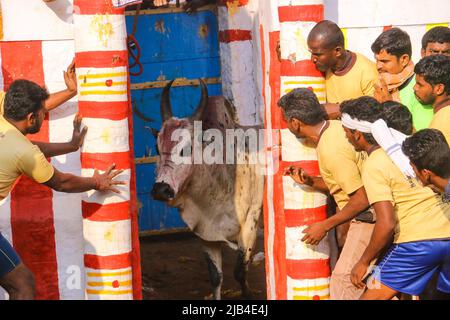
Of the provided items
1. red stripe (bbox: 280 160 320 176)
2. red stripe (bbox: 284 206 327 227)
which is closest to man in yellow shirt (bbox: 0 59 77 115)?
red stripe (bbox: 280 160 320 176)

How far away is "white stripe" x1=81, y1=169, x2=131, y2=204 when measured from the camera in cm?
609

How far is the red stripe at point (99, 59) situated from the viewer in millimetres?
5980

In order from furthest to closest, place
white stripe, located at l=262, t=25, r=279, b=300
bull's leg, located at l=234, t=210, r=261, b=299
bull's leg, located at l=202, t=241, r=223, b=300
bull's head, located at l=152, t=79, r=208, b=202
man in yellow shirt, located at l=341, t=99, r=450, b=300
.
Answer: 1. bull's leg, located at l=234, t=210, r=261, b=299
2. bull's leg, located at l=202, t=241, r=223, b=300
3. bull's head, located at l=152, t=79, r=208, b=202
4. white stripe, located at l=262, t=25, r=279, b=300
5. man in yellow shirt, located at l=341, t=99, r=450, b=300

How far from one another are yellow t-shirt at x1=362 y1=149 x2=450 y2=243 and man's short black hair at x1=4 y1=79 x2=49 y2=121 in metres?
2.11

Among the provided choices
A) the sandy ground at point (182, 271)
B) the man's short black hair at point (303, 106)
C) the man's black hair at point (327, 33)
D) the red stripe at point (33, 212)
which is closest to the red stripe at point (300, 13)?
the man's black hair at point (327, 33)

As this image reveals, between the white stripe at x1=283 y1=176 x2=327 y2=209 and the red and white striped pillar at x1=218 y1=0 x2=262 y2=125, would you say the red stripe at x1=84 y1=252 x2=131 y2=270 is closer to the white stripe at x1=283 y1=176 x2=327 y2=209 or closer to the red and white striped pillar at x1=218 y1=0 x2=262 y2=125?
the white stripe at x1=283 y1=176 x2=327 y2=209

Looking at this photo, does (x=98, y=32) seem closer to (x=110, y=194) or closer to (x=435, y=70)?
(x=110, y=194)

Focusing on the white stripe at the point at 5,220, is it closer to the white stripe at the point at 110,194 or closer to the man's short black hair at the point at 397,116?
the white stripe at the point at 110,194

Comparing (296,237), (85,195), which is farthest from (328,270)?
(85,195)

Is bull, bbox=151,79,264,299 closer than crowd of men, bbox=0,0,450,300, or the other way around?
crowd of men, bbox=0,0,450,300

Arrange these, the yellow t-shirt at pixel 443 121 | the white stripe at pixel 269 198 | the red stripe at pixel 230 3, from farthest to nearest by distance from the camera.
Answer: the red stripe at pixel 230 3, the white stripe at pixel 269 198, the yellow t-shirt at pixel 443 121

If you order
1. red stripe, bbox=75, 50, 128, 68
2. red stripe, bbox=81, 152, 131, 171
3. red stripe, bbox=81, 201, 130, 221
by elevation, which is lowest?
red stripe, bbox=81, 201, 130, 221

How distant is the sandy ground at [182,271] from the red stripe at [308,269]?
210cm

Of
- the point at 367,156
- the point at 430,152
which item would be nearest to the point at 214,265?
the point at 367,156
